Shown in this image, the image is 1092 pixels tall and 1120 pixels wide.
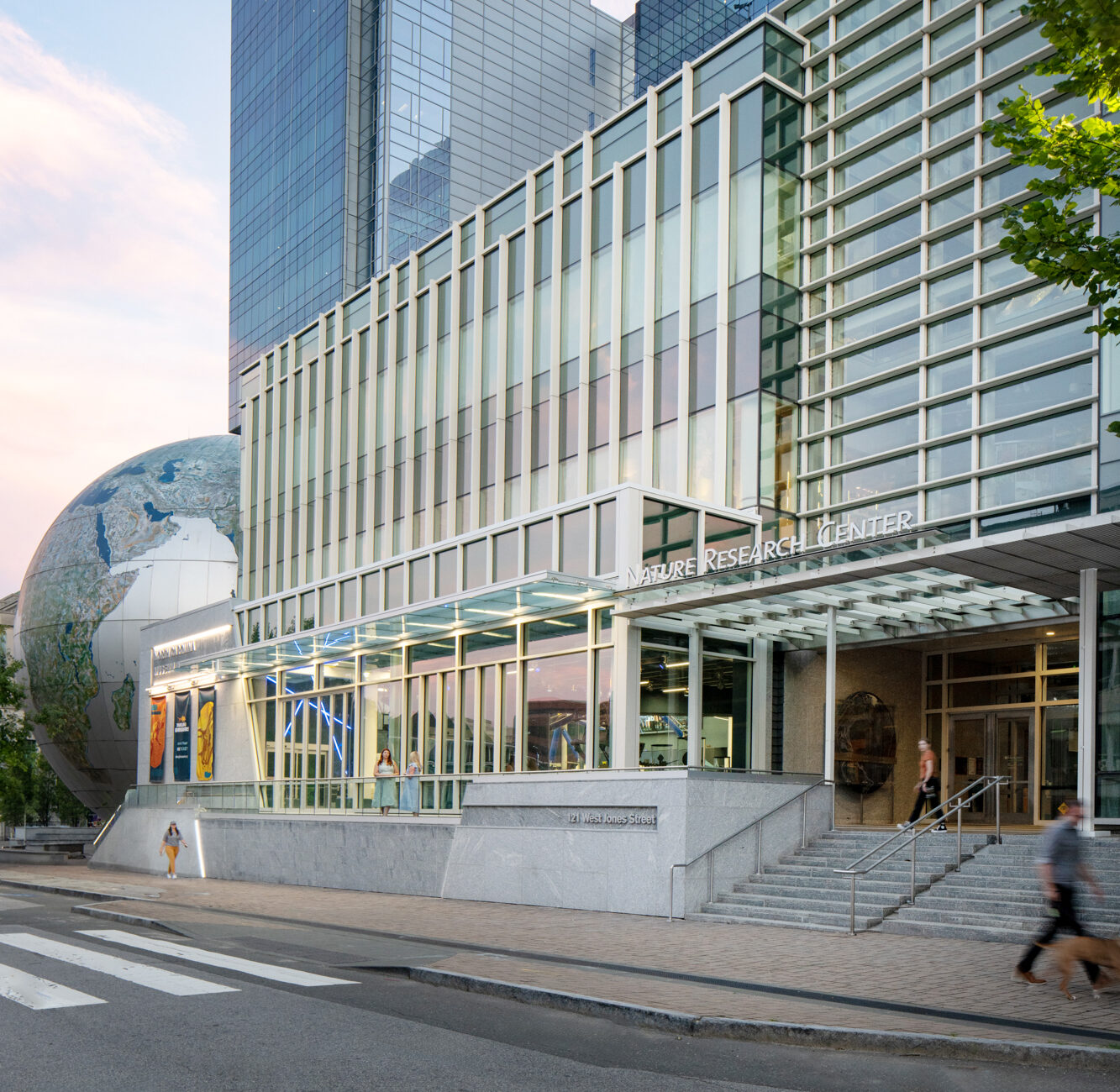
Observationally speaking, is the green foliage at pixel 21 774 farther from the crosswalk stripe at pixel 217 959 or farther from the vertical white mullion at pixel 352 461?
the crosswalk stripe at pixel 217 959

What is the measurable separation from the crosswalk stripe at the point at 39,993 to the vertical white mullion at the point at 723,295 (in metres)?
17.9

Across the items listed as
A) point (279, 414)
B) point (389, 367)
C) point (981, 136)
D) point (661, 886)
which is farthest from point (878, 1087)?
point (279, 414)

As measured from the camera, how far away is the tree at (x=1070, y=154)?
389 inches

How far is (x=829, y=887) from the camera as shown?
17.9 metres

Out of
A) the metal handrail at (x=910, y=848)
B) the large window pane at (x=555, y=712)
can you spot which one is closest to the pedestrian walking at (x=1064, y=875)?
the metal handrail at (x=910, y=848)

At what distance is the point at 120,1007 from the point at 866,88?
24.1m

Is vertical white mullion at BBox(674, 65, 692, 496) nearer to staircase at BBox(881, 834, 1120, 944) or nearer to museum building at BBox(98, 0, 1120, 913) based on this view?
museum building at BBox(98, 0, 1120, 913)

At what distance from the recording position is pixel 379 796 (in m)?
26.6

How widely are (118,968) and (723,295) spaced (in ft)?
63.1

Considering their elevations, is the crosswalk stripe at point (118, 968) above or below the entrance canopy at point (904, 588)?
below

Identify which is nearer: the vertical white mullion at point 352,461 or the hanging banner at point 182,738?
the vertical white mullion at point 352,461

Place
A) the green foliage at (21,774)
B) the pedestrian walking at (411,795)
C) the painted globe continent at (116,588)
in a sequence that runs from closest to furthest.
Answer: the pedestrian walking at (411,795)
the green foliage at (21,774)
the painted globe continent at (116,588)

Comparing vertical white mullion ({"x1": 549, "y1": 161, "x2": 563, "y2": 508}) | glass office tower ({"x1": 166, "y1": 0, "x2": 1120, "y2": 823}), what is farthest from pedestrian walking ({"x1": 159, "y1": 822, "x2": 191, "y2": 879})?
vertical white mullion ({"x1": 549, "y1": 161, "x2": 563, "y2": 508})

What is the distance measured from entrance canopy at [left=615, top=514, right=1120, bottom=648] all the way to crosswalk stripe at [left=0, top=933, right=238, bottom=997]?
36.8ft
